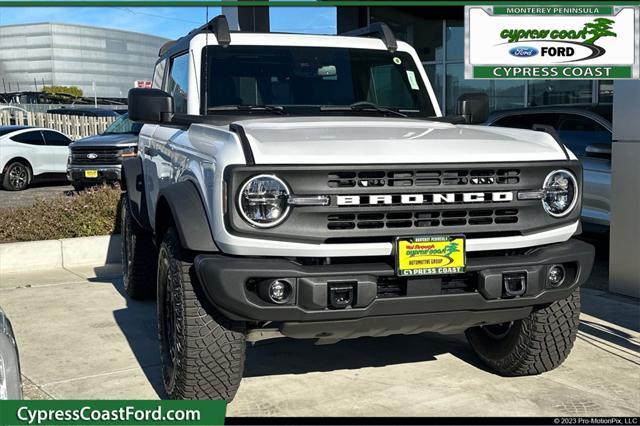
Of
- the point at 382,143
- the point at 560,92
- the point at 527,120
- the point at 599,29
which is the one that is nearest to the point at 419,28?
the point at 560,92

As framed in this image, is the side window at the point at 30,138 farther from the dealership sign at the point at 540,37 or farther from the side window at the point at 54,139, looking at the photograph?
the dealership sign at the point at 540,37

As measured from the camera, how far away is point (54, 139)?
59.9ft

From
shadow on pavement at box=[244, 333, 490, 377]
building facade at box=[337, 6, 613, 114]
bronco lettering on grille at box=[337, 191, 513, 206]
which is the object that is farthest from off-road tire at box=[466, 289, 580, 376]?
building facade at box=[337, 6, 613, 114]

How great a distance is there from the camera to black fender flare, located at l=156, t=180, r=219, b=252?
3.44m

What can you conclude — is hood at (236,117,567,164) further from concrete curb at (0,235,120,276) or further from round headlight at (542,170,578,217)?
concrete curb at (0,235,120,276)

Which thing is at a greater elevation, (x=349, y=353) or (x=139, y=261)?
(x=139, y=261)

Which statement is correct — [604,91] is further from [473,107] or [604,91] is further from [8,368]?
[8,368]

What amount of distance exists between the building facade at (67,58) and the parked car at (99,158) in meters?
91.4

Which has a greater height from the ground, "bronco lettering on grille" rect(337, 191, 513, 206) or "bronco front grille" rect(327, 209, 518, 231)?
"bronco lettering on grille" rect(337, 191, 513, 206)

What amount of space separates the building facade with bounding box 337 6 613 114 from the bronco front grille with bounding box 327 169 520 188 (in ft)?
42.2

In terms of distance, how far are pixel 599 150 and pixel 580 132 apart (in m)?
0.61

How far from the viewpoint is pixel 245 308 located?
3.31 m

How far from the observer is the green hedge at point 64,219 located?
848cm

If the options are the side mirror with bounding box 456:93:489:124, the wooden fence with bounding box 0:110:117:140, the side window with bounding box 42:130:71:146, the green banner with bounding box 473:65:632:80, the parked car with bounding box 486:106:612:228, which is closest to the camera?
the side mirror with bounding box 456:93:489:124
